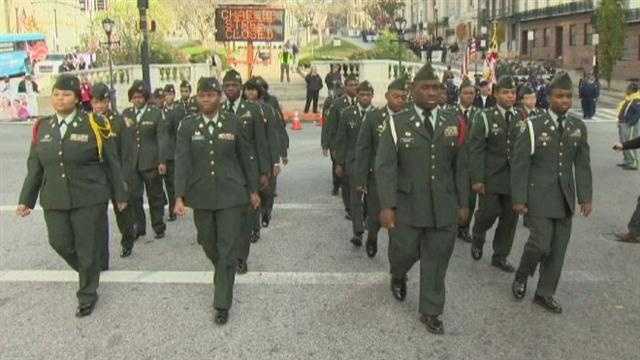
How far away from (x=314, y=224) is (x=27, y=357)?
4908 millimetres

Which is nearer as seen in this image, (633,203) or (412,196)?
(412,196)

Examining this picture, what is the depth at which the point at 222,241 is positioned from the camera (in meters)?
5.76

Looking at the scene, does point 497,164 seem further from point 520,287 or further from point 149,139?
point 149,139

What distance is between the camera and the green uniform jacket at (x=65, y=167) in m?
5.84

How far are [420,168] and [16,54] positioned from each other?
147 feet

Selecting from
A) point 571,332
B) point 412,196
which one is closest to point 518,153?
point 412,196

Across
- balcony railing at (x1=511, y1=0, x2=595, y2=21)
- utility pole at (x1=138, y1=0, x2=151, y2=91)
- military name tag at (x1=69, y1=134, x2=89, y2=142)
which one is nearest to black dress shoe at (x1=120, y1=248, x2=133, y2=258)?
military name tag at (x1=69, y1=134, x2=89, y2=142)

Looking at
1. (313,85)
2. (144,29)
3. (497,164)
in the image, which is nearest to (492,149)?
(497,164)

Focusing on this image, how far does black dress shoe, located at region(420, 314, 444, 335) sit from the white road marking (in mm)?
1282

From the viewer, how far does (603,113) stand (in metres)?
28.0

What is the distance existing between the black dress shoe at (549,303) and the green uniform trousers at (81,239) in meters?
3.96

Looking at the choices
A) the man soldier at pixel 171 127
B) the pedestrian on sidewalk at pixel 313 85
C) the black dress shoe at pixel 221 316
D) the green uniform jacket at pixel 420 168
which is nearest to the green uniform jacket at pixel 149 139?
the man soldier at pixel 171 127

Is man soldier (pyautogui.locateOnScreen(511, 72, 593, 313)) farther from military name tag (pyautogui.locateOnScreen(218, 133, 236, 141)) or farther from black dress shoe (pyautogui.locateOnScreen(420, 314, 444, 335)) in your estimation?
military name tag (pyautogui.locateOnScreen(218, 133, 236, 141))

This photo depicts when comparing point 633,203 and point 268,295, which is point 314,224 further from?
point 633,203
